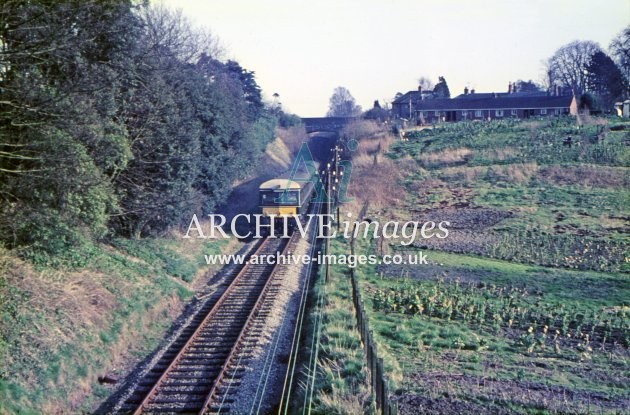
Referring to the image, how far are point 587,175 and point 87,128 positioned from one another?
28.2 meters

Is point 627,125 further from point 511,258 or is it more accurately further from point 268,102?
point 268,102

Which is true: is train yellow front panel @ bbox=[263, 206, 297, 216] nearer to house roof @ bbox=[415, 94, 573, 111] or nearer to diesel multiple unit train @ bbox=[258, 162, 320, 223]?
diesel multiple unit train @ bbox=[258, 162, 320, 223]

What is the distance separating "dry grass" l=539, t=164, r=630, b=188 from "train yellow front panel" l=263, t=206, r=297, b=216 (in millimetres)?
15677

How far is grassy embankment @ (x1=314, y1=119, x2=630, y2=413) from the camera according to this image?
1042 centimetres

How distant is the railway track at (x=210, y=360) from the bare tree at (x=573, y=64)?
74.0m

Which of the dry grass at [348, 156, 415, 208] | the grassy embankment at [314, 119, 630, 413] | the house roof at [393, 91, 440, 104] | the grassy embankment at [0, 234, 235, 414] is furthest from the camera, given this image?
the house roof at [393, 91, 440, 104]

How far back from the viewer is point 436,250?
900 inches

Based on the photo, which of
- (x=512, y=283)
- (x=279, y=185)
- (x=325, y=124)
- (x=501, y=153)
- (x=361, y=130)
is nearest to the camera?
(x=512, y=283)

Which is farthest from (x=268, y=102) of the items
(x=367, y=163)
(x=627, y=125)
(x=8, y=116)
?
(x=8, y=116)

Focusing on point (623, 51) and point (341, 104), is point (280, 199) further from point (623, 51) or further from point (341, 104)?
point (341, 104)

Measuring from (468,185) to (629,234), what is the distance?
1149 centimetres

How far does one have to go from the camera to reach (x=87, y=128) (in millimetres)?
14414

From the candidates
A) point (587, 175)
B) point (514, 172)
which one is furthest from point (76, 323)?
point (587, 175)

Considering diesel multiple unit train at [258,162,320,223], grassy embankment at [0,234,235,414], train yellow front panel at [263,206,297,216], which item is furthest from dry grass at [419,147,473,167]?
grassy embankment at [0,234,235,414]
